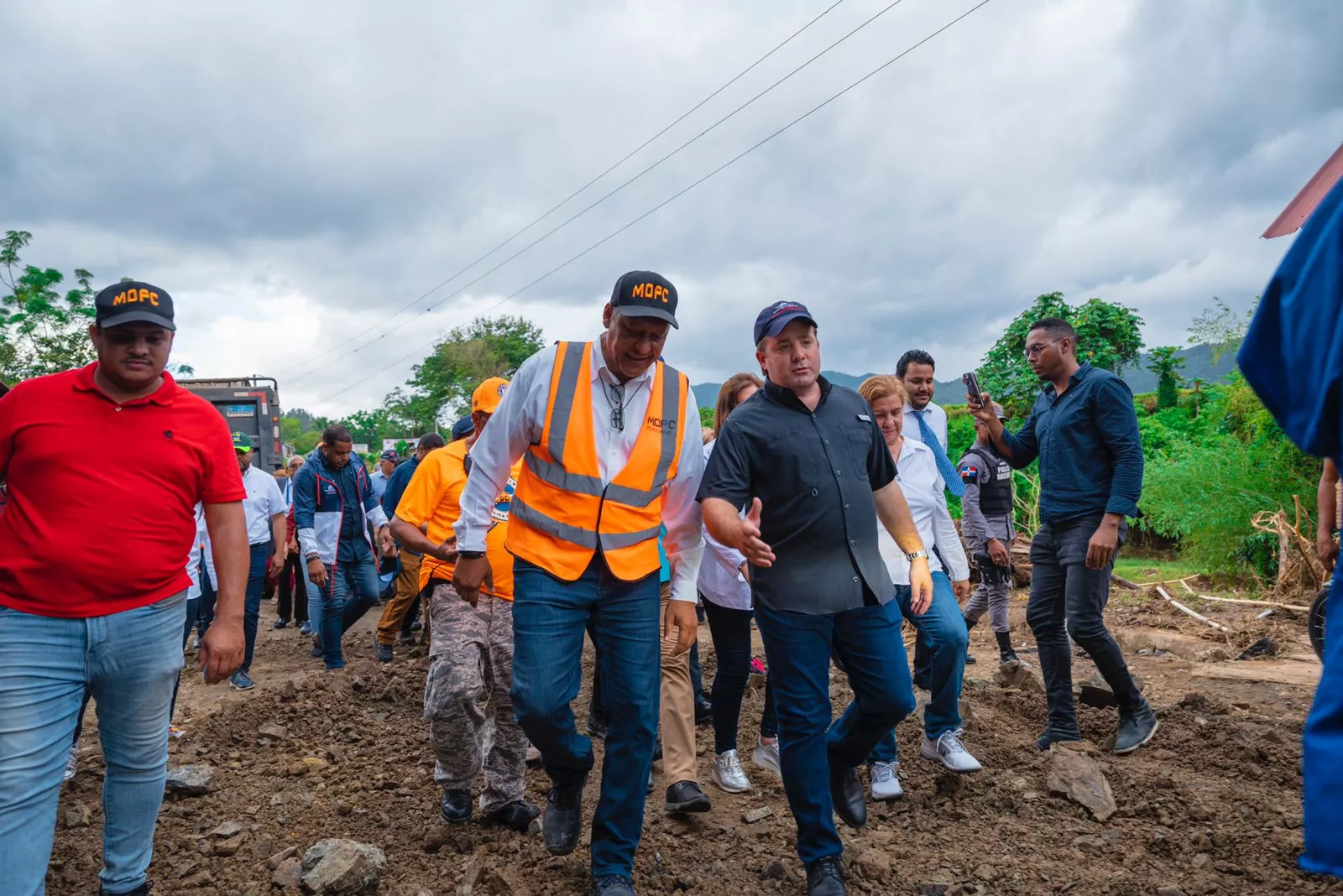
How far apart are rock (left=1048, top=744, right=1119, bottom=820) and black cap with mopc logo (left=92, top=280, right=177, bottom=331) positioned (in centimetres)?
411

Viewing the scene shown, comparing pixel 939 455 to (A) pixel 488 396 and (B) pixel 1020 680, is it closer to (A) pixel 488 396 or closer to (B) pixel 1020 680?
(B) pixel 1020 680

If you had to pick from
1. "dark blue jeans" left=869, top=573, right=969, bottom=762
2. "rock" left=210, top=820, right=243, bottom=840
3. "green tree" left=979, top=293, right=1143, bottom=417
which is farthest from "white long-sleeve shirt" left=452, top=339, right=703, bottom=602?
"green tree" left=979, top=293, right=1143, bottom=417

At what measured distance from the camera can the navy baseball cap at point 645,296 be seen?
318cm

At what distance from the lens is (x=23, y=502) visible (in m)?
2.74

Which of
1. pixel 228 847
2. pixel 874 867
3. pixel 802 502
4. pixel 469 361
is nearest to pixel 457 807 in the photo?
pixel 228 847

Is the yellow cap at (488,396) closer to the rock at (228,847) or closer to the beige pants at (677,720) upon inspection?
the beige pants at (677,720)

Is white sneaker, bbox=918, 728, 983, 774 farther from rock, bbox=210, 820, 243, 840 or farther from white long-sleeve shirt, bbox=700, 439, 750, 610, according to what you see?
rock, bbox=210, 820, 243, 840

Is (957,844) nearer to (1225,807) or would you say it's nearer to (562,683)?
(1225,807)

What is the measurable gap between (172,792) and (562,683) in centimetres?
269

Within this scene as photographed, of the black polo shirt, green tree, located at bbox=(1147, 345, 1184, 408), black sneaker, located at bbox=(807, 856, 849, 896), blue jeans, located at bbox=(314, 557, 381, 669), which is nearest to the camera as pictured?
black sneaker, located at bbox=(807, 856, 849, 896)

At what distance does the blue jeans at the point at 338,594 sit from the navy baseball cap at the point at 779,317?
5.72m

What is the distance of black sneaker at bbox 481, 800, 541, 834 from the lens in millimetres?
3951

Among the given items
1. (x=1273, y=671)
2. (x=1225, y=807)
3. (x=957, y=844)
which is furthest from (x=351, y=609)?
(x=1273, y=671)

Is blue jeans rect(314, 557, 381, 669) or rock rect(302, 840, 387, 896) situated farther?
blue jeans rect(314, 557, 381, 669)
